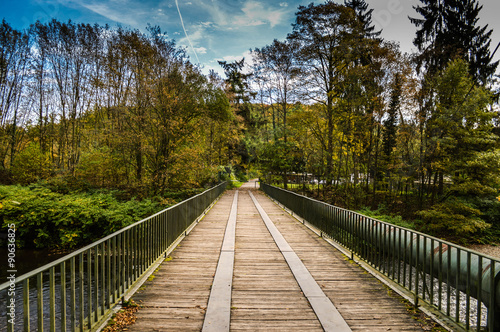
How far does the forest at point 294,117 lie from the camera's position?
530 inches

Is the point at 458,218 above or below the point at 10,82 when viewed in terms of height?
below

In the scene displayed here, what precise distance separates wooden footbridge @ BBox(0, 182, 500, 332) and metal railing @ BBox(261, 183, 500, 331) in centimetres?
2

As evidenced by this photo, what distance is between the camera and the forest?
13.5 metres

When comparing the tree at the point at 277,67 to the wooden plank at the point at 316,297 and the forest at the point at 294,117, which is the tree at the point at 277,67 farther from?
the wooden plank at the point at 316,297

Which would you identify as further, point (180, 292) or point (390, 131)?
point (390, 131)

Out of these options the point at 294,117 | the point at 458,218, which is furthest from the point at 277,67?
the point at 458,218

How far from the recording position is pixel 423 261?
3.53 metres

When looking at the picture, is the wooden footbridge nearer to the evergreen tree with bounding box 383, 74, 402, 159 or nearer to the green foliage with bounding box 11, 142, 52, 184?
the evergreen tree with bounding box 383, 74, 402, 159

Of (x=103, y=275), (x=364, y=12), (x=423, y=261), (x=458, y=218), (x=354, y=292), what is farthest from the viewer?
(x=364, y=12)

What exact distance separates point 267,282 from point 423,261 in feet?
7.74

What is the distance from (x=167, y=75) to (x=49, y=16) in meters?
12.9

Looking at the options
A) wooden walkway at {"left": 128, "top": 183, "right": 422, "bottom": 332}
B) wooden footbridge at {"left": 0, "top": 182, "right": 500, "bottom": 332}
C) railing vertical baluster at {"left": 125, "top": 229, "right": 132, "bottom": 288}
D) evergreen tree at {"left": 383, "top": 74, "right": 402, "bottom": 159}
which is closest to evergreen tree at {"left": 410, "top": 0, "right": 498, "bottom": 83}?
evergreen tree at {"left": 383, "top": 74, "right": 402, "bottom": 159}

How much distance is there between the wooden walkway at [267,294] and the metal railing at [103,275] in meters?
0.34

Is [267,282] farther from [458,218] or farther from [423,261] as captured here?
[458,218]
